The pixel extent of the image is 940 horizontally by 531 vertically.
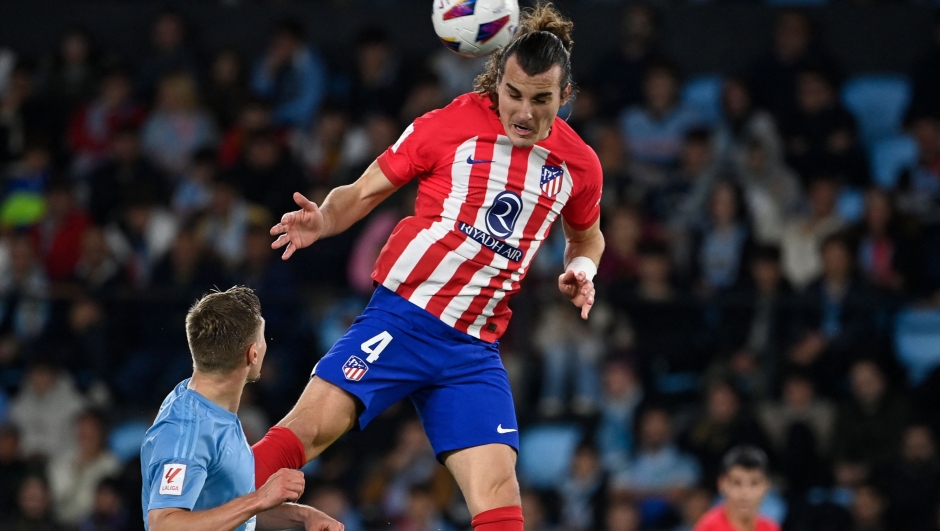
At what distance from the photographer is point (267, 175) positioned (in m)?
10.1

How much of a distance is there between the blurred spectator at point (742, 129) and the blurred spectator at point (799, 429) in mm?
1935

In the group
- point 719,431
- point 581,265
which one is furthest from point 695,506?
point 581,265

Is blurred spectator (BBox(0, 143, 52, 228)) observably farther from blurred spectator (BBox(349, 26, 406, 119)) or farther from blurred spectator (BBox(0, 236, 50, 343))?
blurred spectator (BBox(349, 26, 406, 119))

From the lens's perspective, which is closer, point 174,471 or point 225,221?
point 174,471

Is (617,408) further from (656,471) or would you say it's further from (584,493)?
(584,493)

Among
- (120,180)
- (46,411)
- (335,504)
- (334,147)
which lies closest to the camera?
(335,504)

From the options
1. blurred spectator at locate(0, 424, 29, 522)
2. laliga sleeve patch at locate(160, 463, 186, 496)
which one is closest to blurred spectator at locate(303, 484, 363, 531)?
blurred spectator at locate(0, 424, 29, 522)

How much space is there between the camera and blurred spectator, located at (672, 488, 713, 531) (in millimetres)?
8172

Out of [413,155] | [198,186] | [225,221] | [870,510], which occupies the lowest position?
[870,510]

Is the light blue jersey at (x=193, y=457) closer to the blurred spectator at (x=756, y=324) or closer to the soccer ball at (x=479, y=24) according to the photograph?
the soccer ball at (x=479, y=24)

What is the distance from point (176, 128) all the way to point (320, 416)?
650 centimetres

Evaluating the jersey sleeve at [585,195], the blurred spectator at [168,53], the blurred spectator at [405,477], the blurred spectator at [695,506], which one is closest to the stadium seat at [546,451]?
the blurred spectator at [405,477]

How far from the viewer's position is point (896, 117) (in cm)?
1080

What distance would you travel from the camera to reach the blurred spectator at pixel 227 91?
430 inches
